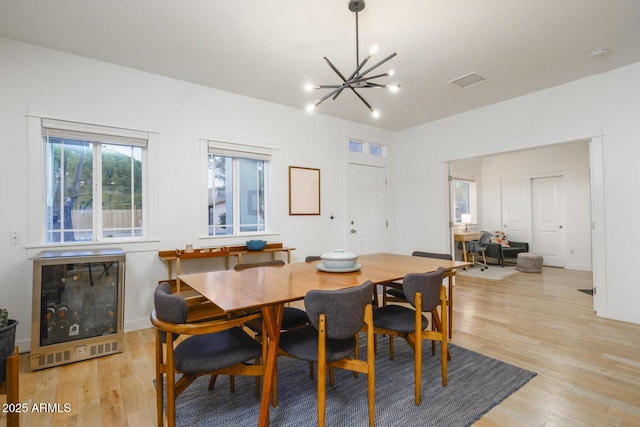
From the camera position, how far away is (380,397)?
80.8 inches

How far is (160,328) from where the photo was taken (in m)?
1.55

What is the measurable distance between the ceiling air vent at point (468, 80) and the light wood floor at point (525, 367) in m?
2.84

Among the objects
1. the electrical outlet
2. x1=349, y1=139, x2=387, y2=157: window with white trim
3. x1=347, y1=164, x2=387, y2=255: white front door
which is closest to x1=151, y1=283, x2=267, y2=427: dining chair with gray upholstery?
the electrical outlet

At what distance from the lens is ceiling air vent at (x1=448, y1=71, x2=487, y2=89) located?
3.59 m

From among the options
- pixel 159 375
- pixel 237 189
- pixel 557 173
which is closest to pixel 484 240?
pixel 557 173

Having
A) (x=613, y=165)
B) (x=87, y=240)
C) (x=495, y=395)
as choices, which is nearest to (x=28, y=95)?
(x=87, y=240)

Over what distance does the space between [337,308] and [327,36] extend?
2430 mm

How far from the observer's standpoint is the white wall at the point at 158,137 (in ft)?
9.09

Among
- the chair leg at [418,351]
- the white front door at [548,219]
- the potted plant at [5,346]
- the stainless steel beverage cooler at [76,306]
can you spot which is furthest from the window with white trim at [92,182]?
the white front door at [548,219]

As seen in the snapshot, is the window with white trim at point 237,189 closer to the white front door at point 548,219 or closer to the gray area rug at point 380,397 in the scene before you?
the gray area rug at point 380,397

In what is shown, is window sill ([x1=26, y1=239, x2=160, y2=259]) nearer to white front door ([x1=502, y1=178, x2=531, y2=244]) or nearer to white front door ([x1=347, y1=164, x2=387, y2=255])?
white front door ([x1=347, y1=164, x2=387, y2=255])

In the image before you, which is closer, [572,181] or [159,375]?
[159,375]

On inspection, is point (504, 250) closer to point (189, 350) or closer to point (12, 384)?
point (189, 350)

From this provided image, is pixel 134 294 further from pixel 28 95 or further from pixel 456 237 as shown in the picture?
pixel 456 237
